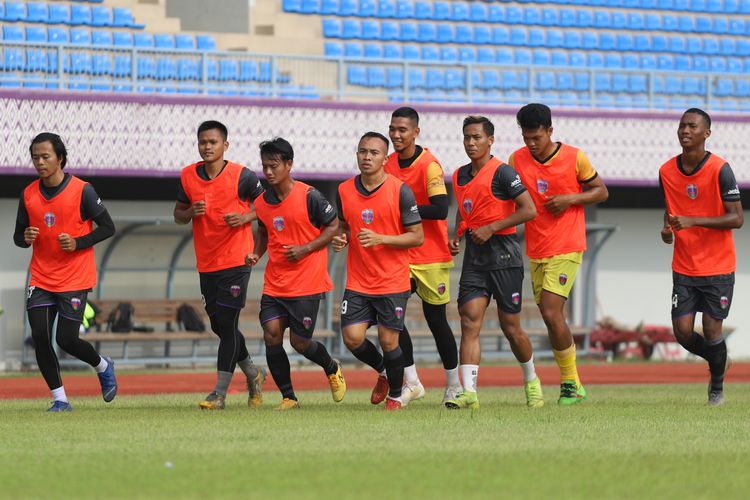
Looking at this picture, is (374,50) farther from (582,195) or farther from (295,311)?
(295,311)

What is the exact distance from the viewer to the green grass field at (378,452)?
666 cm

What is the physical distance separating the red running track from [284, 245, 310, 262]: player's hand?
489cm

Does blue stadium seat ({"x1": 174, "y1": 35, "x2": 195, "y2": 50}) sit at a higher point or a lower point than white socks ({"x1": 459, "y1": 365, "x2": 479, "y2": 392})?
higher

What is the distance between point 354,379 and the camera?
63.4 feet

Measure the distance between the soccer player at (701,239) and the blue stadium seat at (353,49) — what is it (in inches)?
639

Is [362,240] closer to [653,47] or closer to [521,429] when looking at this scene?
[521,429]

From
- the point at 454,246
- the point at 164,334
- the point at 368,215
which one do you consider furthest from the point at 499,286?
the point at 164,334

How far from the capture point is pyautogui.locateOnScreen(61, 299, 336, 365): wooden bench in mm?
21984

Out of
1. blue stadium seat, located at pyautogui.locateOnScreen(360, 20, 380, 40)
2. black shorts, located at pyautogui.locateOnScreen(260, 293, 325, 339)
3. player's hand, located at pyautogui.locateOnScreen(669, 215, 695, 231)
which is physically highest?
blue stadium seat, located at pyautogui.locateOnScreen(360, 20, 380, 40)

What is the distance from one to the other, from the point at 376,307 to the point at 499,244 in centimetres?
114

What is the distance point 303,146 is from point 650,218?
801 cm

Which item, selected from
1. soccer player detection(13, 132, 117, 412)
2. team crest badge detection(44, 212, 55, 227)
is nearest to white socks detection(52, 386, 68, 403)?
soccer player detection(13, 132, 117, 412)

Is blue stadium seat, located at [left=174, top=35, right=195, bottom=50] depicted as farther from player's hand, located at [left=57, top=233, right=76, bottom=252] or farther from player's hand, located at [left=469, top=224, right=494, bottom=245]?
player's hand, located at [left=469, top=224, right=494, bottom=245]

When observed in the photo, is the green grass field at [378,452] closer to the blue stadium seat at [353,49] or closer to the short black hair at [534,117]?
the short black hair at [534,117]
